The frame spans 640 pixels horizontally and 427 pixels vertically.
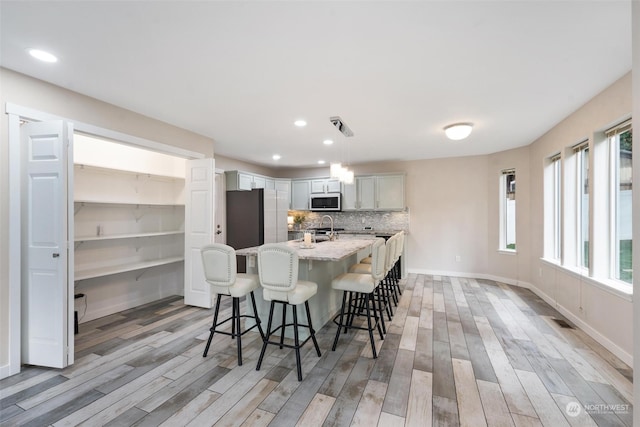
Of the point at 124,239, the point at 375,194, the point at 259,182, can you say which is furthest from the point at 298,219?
the point at 124,239

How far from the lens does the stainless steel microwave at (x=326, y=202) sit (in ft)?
21.1

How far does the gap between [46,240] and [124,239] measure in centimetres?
158

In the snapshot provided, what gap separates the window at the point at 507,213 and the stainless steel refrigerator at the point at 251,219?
14.3 feet

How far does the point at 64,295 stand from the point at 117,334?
96 cm

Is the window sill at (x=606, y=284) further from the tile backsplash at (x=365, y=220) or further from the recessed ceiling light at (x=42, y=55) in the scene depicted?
the recessed ceiling light at (x=42, y=55)

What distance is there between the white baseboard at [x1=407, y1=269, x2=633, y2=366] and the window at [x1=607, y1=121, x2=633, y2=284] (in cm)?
62

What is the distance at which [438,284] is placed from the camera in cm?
522

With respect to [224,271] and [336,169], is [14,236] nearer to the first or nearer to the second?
[224,271]

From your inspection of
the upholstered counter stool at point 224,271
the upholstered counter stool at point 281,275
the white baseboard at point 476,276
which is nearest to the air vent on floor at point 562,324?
the white baseboard at point 476,276

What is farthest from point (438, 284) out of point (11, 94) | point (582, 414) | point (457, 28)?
point (11, 94)

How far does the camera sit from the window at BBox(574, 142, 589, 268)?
3406 mm

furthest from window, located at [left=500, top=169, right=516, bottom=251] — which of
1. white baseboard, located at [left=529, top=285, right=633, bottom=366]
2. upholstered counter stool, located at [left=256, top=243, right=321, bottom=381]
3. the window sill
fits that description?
upholstered counter stool, located at [left=256, top=243, right=321, bottom=381]

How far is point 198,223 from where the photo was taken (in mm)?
3893

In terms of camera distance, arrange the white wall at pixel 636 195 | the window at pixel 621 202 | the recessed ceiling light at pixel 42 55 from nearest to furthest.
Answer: the white wall at pixel 636 195 < the recessed ceiling light at pixel 42 55 < the window at pixel 621 202
